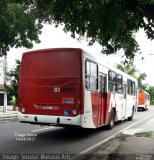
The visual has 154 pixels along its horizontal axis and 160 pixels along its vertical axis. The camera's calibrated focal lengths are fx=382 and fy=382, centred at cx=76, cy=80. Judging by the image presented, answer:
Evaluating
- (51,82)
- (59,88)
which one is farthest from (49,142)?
(51,82)

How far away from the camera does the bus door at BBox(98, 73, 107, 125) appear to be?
1529 cm

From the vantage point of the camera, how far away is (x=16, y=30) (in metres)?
23.3

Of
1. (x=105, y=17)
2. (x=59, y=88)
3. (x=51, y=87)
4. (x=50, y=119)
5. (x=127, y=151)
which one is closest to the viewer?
(x=105, y=17)

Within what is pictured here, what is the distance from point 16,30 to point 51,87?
11.0 m

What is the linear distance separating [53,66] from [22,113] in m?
2.01

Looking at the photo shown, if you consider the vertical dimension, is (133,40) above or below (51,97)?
above

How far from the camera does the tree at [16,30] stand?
2244cm

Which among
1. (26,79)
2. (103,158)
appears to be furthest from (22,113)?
(103,158)

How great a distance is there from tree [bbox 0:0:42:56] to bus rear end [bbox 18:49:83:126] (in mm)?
8550

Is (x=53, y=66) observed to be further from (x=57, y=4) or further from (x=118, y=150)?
(x=57, y=4)

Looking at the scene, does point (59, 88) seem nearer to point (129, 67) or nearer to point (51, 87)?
point (51, 87)

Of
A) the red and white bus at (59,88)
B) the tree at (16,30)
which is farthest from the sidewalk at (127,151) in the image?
the tree at (16,30)

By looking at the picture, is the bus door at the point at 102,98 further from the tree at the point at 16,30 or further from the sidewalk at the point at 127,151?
the tree at the point at 16,30

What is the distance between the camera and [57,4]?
8.15 metres
